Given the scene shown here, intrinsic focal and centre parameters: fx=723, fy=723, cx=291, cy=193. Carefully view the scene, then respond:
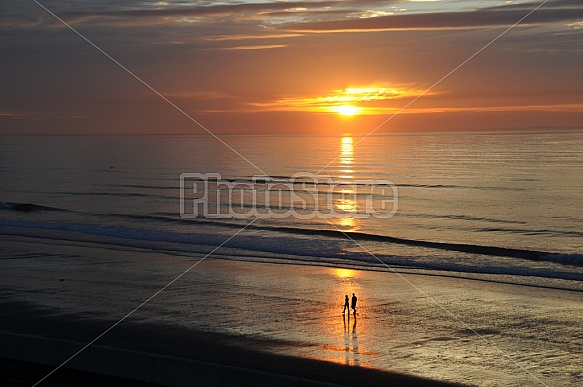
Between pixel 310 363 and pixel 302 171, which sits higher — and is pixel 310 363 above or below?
below

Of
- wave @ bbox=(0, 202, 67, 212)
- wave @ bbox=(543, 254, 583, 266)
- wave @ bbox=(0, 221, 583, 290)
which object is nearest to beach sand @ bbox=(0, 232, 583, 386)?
wave @ bbox=(0, 221, 583, 290)

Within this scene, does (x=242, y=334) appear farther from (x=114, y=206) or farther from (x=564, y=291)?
(x=114, y=206)

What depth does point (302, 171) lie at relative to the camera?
77312 millimetres

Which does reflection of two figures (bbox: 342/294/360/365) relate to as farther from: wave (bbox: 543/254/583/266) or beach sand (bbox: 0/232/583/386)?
wave (bbox: 543/254/583/266)

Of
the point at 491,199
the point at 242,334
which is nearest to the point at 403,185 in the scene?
the point at 491,199

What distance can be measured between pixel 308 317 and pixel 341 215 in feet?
84.4

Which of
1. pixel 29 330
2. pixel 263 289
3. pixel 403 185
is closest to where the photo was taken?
pixel 29 330

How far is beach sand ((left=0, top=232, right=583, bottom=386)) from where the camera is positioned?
39.7ft

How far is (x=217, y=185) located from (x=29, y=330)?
158 feet

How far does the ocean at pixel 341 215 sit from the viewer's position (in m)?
26.5

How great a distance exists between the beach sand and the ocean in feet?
11.6

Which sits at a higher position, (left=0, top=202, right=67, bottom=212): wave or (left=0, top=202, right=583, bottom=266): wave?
(left=0, top=202, right=67, bottom=212): wave

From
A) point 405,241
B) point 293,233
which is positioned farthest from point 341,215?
point 405,241
